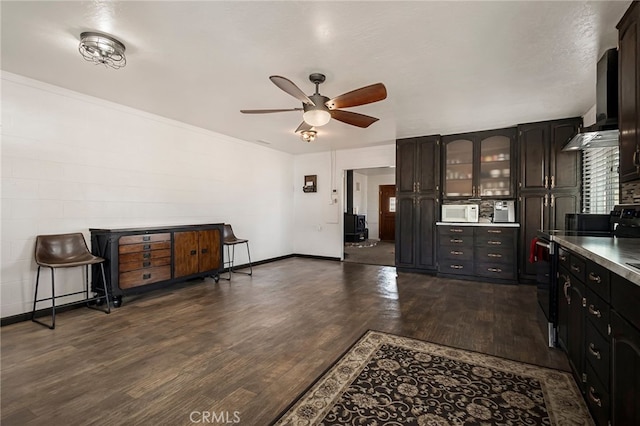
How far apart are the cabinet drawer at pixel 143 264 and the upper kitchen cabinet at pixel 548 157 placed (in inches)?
213

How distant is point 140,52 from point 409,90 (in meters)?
2.67

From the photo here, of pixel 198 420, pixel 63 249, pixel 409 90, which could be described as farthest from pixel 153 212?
pixel 409 90

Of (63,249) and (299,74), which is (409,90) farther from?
(63,249)

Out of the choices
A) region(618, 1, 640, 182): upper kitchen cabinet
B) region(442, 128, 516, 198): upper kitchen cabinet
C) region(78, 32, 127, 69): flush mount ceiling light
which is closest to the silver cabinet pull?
region(618, 1, 640, 182): upper kitchen cabinet

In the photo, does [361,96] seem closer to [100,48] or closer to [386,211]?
[100,48]

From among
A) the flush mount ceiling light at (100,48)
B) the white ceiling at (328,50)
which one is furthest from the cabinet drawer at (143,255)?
the flush mount ceiling light at (100,48)

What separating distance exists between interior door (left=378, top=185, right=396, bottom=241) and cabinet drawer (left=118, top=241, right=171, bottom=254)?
8330 millimetres

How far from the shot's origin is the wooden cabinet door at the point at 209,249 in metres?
4.66

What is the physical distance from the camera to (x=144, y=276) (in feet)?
12.8

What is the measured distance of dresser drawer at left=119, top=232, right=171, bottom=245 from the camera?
146 inches

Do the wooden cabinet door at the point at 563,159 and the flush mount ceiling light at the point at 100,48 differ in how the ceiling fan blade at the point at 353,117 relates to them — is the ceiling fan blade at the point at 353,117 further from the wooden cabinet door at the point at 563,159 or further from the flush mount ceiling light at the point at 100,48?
the wooden cabinet door at the point at 563,159

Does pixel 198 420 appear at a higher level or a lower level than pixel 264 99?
lower

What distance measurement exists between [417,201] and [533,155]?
6.16 ft

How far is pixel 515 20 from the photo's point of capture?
218 centimetres
